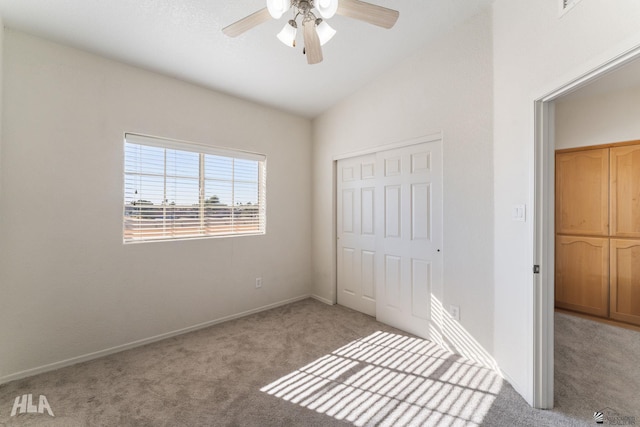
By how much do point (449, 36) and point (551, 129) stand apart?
1410 millimetres

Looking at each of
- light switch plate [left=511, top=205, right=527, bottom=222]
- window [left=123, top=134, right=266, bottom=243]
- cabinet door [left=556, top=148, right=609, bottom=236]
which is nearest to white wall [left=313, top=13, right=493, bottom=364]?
light switch plate [left=511, top=205, right=527, bottom=222]

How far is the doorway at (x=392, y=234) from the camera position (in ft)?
9.02

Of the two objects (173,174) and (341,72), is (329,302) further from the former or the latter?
(341,72)

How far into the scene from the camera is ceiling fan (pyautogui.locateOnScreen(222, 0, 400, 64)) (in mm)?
1368

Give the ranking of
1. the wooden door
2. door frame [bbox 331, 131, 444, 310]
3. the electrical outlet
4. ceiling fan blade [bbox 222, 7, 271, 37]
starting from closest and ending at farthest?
ceiling fan blade [bbox 222, 7, 271, 37], the electrical outlet, door frame [bbox 331, 131, 444, 310], the wooden door

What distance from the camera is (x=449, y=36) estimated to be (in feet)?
8.36

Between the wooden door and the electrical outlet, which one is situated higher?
the wooden door

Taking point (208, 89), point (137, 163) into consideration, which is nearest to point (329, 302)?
point (137, 163)

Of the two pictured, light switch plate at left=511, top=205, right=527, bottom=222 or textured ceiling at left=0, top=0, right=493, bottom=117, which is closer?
light switch plate at left=511, top=205, right=527, bottom=222

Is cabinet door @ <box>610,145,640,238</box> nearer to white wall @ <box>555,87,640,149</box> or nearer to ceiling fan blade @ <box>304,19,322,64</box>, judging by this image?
white wall @ <box>555,87,640,149</box>

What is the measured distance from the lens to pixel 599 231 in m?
3.13

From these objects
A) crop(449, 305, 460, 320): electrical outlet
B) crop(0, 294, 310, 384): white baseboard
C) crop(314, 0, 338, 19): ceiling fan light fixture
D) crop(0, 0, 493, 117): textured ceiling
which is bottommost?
crop(0, 294, 310, 384): white baseboard

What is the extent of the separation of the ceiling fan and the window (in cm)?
171

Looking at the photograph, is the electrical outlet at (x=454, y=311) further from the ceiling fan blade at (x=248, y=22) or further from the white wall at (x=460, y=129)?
the ceiling fan blade at (x=248, y=22)
